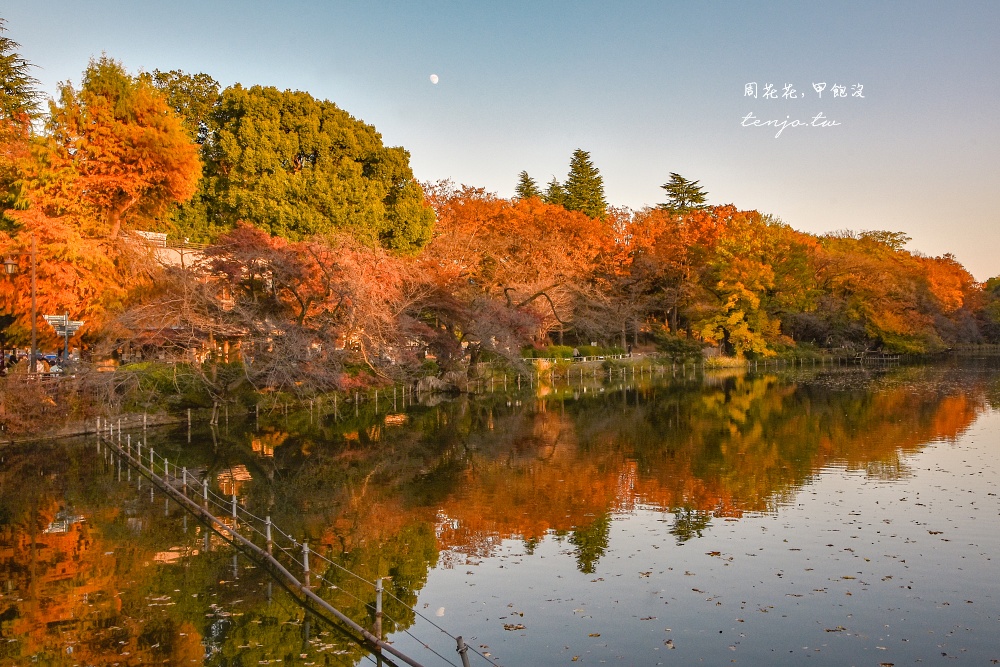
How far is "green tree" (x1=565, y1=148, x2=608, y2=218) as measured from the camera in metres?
78.6

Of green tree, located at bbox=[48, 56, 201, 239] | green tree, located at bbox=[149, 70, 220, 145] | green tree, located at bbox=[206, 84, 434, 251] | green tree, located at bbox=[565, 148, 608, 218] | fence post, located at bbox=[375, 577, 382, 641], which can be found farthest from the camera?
green tree, located at bbox=[565, 148, 608, 218]

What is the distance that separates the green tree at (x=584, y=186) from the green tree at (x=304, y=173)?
34207mm

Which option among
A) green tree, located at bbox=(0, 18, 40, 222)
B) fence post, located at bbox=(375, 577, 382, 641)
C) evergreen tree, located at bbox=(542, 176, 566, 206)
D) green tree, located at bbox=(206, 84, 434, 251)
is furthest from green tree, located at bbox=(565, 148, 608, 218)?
fence post, located at bbox=(375, 577, 382, 641)

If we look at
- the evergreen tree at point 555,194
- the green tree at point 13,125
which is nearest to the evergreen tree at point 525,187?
the evergreen tree at point 555,194

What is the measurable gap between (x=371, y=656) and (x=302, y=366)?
21323 mm

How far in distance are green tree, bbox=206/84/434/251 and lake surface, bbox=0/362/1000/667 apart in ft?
58.0

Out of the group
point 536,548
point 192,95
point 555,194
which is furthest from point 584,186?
point 536,548

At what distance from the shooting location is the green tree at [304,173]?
42.1 metres

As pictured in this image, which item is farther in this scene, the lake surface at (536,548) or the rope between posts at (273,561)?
the lake surface at (536,548)

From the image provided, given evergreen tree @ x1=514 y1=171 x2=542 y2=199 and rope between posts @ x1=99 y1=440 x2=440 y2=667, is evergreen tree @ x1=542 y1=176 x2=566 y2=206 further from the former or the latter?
rope between posts @ x1=99 y1=440 x2=440 y2=667

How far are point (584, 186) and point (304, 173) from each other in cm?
4265

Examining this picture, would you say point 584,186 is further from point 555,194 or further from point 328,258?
point 328,258

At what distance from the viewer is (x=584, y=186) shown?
262 feet

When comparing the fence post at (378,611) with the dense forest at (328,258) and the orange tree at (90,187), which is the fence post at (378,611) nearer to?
the dense forest at (328,258)
